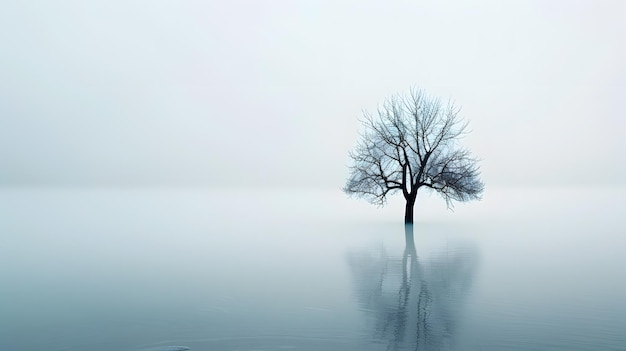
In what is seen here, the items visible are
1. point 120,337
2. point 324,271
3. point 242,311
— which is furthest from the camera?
point 324,271

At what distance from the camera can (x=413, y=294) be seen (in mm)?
14453

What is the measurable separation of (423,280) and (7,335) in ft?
37.1

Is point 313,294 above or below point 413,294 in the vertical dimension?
below

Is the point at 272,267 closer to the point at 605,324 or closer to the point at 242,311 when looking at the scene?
the point at 242,311

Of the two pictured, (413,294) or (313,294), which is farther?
(313,294)

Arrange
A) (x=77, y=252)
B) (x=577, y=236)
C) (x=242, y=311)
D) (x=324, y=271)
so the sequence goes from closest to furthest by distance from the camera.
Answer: (x=242, y=311) < (x=324, y=271) < (x=77, y=252) < (x=577, y=236)

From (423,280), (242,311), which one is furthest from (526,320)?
(242,311)

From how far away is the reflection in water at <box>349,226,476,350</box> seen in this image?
10.7 metres

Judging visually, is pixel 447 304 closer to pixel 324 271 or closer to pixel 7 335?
pixel 324 271

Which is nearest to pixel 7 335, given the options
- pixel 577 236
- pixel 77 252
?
pixel 77 252

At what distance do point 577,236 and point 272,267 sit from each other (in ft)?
68.2

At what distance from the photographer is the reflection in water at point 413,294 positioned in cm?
1068

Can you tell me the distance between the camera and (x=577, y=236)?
31578 mm

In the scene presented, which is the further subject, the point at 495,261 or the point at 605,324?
the point at 495,261
